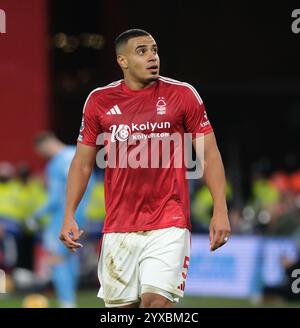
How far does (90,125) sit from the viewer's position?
8.03 metres

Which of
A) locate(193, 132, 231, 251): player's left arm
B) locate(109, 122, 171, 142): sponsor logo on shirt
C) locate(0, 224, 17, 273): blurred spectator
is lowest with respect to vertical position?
locate(0, 224, 17, 273): blurred spectator

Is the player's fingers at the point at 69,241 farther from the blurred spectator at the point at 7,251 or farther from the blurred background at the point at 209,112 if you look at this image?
the blurred spectator at the point at 7,251

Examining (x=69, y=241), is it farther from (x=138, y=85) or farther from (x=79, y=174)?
(x=138, y=85)

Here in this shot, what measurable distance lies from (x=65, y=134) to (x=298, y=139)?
20.0 ft

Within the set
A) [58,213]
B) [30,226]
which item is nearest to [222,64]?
[30,226]

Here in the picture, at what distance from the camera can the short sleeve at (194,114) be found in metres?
7.81

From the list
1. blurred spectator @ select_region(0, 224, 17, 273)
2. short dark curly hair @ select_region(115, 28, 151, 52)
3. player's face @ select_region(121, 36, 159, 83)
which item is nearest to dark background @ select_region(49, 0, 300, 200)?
blurred spectator @ select_region(0, 224, 17, 273)

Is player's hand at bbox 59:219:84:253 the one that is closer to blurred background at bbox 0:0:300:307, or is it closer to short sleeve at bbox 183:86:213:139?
short sleeve at bbox 183:86:213:139

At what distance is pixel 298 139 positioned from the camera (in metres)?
29.7

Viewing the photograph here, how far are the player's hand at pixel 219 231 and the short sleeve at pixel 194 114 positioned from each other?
63cm

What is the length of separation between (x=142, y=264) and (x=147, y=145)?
83cm

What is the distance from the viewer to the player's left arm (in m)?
7.55

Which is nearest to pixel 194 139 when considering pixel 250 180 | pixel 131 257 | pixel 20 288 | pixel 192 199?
pixel 131 257
